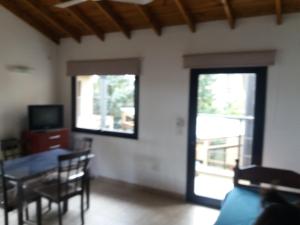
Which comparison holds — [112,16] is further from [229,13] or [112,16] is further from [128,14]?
[229,13]

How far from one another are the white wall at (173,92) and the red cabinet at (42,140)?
619mm

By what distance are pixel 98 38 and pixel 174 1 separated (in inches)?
67.4

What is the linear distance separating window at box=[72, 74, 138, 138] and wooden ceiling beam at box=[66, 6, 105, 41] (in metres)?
0.72

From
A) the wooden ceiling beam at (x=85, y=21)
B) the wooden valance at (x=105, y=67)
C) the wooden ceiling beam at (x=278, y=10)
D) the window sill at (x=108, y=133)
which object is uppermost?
the wooden ceiling beam at (x=85, y=21)

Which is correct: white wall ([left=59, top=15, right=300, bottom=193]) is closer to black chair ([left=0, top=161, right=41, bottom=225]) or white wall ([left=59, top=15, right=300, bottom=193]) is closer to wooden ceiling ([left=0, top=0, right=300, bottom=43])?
wooden ceiling ([left=0, top=0, right=300, bottom=43])

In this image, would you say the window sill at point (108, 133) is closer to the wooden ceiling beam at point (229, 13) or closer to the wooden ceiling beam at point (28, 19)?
the wooden ceiling beam at point (28, 19)

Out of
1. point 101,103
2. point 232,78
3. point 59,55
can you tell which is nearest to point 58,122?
point 101,103

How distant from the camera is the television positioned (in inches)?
174

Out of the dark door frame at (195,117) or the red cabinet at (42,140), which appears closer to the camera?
the dark door frame at (195,117)

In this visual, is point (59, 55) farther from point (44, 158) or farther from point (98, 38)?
point (44, 158)

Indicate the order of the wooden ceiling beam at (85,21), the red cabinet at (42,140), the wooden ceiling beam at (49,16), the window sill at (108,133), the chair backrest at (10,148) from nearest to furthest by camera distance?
the wooden ceiling beam at (85,21), the wooden ceiling beam at (49,16), the chair backrest at (10,148), the red cabinet at (42,140), the window sill at (108,133)

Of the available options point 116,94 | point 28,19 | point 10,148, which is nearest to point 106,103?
point 116,94

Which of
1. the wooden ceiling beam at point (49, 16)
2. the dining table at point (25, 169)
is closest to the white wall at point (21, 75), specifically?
the wooden ceiling beam at point (49, 16)

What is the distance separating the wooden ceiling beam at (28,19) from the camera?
4.26 m
